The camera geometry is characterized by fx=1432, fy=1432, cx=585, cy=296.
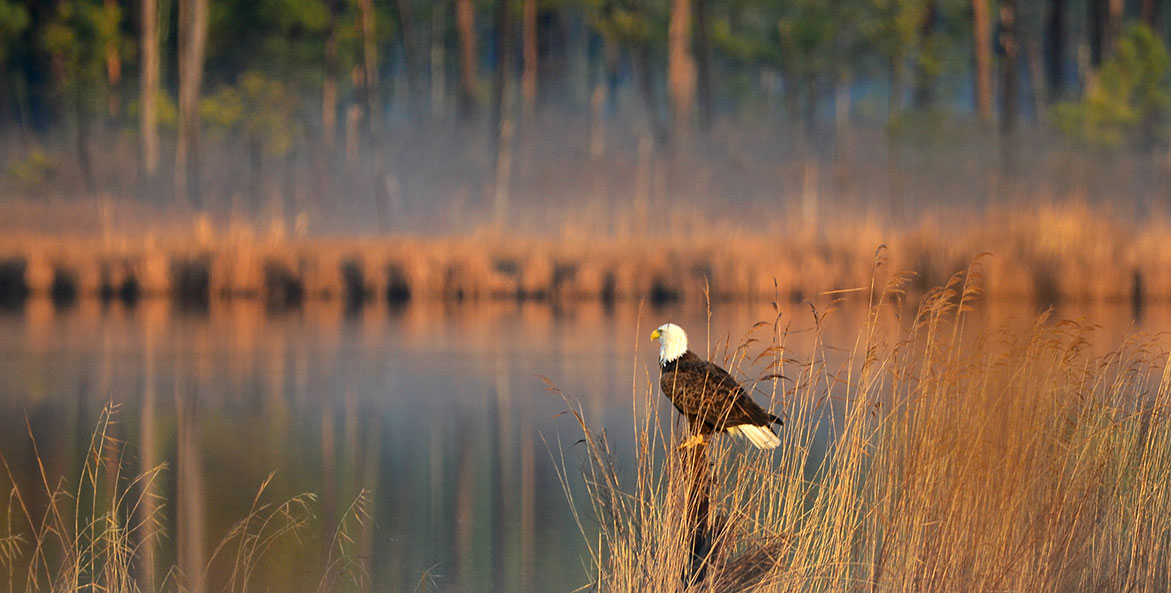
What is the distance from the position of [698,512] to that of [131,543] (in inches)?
129

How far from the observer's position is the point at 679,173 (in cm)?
3027

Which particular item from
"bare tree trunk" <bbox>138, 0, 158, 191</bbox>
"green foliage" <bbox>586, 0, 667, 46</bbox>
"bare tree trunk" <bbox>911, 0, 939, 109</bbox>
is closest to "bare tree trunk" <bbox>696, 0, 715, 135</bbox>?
"green foliage" <bbox>586, 0, 667, 46</bbox>

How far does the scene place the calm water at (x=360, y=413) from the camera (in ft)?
22.3

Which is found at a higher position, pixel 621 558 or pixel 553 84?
pixel 553 84

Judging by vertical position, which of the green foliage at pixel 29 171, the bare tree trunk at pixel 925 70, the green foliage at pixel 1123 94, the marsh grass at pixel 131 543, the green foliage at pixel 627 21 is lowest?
the marsh grass at pixel 131 543

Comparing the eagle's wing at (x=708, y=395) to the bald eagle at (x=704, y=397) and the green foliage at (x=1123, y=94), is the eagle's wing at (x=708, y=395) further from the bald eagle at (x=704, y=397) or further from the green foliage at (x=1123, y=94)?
the green foliage at (x=1123, y=94)

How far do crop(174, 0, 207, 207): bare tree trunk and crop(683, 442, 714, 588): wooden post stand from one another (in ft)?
74.0

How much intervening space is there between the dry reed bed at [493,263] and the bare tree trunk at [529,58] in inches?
603

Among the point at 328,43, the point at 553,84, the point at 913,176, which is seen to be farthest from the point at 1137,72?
the point at 553,84

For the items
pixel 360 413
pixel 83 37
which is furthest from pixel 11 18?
pixel 360 413

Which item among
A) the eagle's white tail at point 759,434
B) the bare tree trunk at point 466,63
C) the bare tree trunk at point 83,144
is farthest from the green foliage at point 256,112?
the eagle's white tail at point 759,434

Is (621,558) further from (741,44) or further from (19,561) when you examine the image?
(741,44)

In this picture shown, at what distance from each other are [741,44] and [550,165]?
4.93m

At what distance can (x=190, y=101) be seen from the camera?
26203 millimetres
